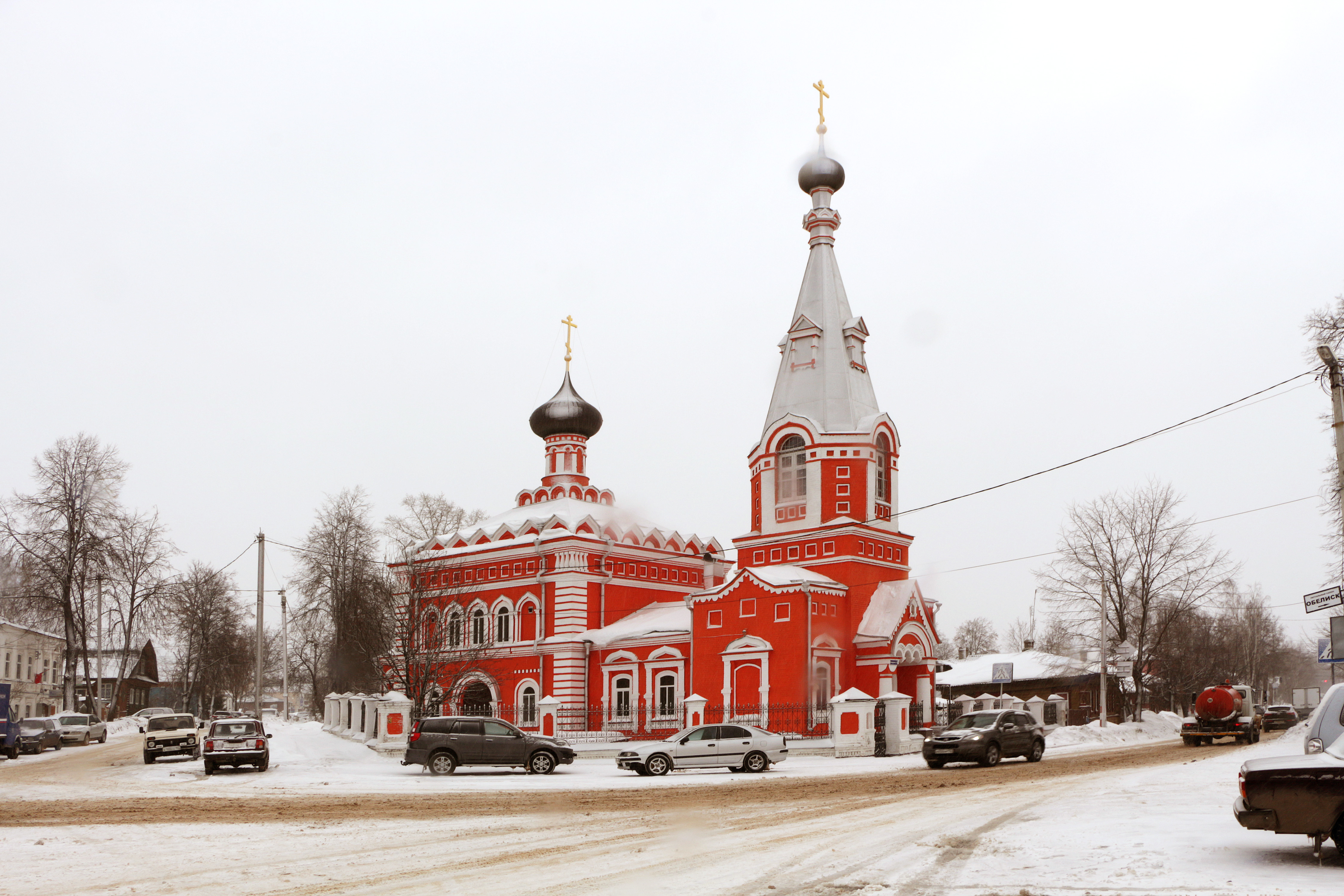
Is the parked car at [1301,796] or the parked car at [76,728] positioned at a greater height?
the parked car at [1301,796]

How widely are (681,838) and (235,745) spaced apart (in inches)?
707

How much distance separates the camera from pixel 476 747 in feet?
83.9

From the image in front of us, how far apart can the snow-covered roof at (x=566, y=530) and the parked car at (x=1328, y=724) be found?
34.7 metres

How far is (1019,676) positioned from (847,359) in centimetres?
2424

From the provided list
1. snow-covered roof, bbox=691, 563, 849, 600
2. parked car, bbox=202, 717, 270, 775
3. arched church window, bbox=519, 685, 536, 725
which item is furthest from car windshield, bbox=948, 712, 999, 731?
arched church window, bbox=519, 685, 536, 725

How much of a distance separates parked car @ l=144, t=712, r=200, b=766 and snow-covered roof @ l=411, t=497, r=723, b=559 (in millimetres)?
13013

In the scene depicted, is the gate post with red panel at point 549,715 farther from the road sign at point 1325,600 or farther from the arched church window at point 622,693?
the road sign at point 1325,600

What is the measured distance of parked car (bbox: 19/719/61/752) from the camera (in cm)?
3809

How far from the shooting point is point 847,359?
1578 inches

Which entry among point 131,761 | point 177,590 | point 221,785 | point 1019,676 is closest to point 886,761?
point 221,785

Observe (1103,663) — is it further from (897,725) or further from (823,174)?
(823,174)

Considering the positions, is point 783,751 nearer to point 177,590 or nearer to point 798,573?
point 798,573

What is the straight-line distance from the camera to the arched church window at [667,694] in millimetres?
39500

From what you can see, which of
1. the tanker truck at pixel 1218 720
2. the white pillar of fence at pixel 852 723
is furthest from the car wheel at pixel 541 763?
the tanker truck at pixel 1218 720
